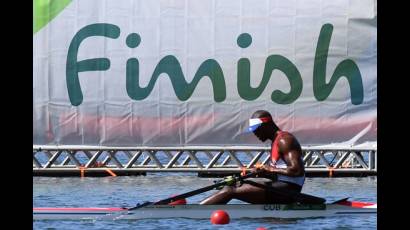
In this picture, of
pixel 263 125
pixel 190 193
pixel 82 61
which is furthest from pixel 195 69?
pixel 190 193

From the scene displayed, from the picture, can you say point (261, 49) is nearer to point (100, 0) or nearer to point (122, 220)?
point (100, 0)

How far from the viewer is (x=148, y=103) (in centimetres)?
3038

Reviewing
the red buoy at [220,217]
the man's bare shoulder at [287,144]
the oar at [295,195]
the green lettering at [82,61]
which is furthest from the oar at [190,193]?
the green lettering at [82,61]

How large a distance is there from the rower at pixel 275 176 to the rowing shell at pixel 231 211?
177 mm

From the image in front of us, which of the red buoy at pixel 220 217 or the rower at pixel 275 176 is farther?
the rower at pixel 275 176

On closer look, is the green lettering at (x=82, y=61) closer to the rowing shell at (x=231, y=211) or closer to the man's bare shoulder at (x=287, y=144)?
the rowing shell at (x=231, y=211)

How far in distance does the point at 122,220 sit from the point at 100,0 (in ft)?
38.9

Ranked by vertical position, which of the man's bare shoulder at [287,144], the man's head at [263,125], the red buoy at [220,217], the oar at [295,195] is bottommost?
the red buoy at [220,217]

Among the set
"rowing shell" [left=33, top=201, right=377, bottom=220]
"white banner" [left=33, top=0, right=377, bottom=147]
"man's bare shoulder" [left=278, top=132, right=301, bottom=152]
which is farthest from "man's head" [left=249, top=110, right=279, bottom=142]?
"white banner" [left=33, top=0, right=377, bottom=147]

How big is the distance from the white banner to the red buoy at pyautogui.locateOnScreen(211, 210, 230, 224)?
1120 cm

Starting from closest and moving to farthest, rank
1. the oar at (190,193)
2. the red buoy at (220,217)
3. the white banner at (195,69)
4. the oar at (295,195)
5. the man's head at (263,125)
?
1. the red buoy at (220,217)
2. the oar at (190,193)
3. the oar at (295,195)
4. the man's head at (263,125)
5. the white banner at (195,69)

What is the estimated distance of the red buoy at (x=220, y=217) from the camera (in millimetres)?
18906
